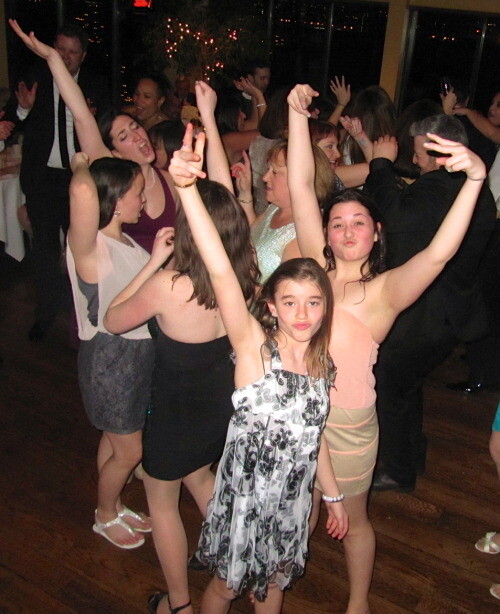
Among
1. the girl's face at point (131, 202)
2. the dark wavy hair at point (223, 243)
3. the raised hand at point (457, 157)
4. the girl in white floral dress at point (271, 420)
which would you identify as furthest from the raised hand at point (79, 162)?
the raised hand at point (457, 157)

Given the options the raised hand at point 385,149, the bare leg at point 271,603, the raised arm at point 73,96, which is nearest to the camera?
the bare leg at point 271,603

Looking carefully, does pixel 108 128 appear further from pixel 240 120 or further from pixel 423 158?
pixel 240 120

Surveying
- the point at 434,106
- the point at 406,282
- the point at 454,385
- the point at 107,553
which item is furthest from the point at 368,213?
the point at 454,385

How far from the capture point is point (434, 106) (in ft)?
8.84

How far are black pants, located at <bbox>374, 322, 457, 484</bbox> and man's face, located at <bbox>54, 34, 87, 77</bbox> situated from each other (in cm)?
252

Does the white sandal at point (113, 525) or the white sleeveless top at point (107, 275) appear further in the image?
the white sandal at point (113, 525)

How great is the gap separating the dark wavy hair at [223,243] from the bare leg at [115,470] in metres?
0.73

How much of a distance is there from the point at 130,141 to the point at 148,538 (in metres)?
1.59

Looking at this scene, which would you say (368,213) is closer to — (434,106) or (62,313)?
(434,106)

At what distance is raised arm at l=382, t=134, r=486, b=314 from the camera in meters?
1.41

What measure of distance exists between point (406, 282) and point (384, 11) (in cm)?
732

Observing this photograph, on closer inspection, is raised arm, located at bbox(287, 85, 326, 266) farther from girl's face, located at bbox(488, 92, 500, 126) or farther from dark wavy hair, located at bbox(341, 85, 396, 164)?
girl's face, located at bbox(488, 92, 500, 126)

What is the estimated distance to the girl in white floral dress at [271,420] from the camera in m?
1.60

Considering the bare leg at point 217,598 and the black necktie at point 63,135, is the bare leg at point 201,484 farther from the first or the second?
the black necktie at point 63,135
